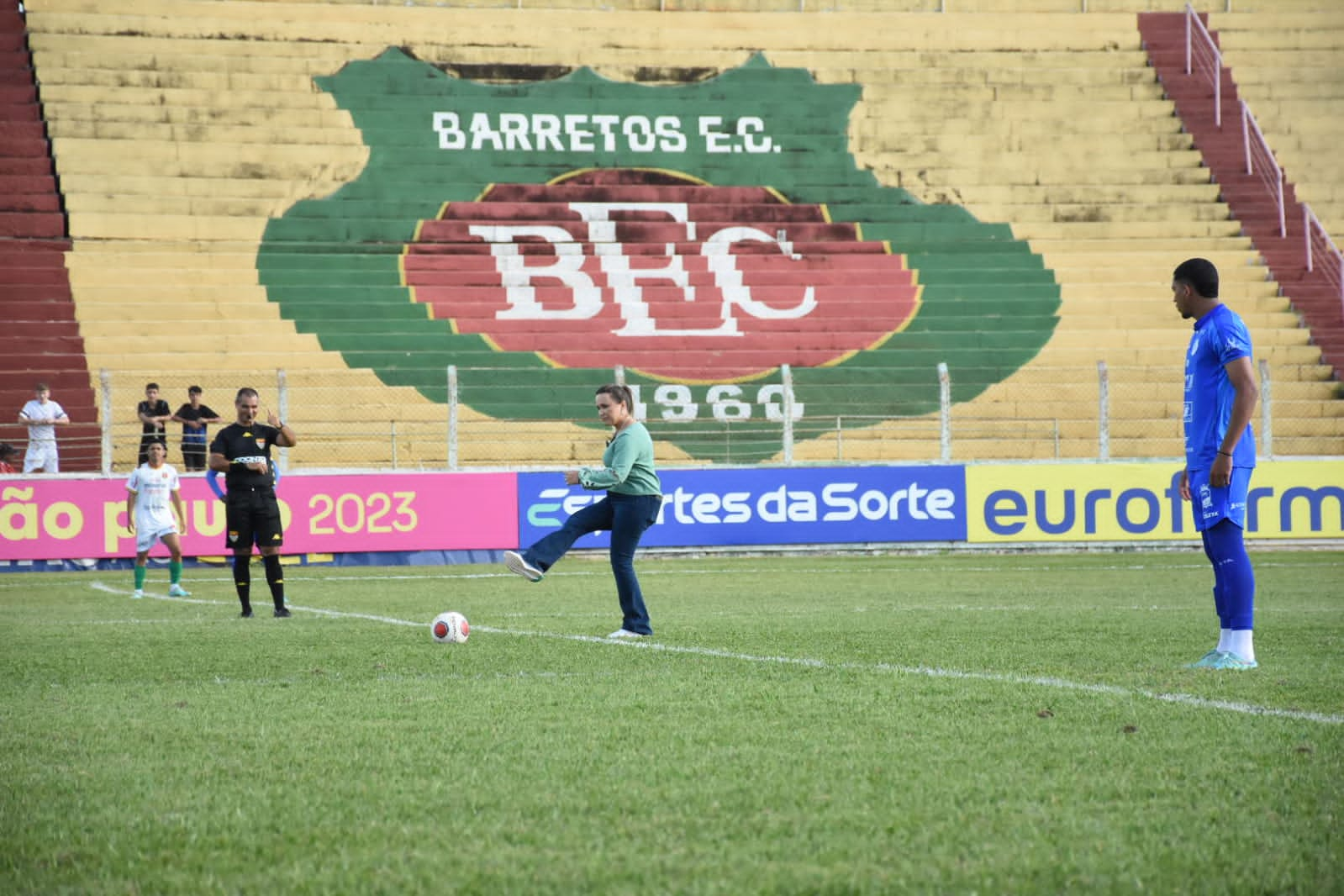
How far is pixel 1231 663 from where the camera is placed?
7.26m

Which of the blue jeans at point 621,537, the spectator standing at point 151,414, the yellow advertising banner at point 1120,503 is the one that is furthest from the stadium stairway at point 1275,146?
the blue jeans at point 621,537

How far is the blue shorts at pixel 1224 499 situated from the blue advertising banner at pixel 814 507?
13.5 metres

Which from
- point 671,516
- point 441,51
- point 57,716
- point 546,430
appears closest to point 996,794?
point 57,716

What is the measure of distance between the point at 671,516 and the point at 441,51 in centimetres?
1406

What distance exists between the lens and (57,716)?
6145mm

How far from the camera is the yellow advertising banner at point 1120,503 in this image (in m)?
20.5

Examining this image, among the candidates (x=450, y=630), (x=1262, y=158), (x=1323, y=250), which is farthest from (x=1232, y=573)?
(x=1262, y=158)

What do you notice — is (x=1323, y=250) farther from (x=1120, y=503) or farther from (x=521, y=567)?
(x=521, y=567)

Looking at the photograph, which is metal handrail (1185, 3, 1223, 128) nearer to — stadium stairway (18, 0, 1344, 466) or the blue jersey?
stadium stairway (18, 0, 1344, 466)

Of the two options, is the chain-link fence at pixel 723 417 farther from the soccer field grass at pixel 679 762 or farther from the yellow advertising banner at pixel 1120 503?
the soccer field grass at pixel 679 762

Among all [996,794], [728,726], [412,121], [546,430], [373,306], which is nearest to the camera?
[996,794]

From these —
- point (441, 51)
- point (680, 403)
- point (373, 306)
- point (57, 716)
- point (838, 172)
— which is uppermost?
point (441, 51)

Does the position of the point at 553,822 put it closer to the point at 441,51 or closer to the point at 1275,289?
the point at 1275,289

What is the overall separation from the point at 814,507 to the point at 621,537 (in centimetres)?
1114
